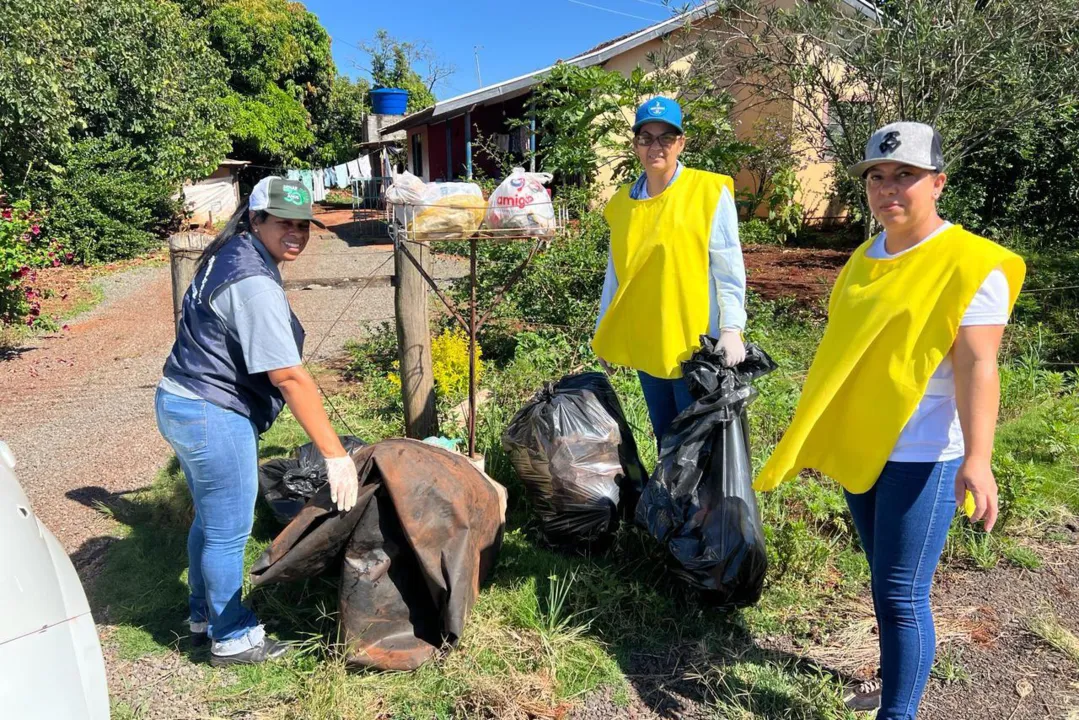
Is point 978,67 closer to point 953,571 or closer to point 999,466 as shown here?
point 999,466

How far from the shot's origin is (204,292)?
7.41 feet

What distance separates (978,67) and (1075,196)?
18.3 feet

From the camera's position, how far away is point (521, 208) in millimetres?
3047

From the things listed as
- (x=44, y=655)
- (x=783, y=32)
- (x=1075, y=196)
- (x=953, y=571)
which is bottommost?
(x=953, y=571)

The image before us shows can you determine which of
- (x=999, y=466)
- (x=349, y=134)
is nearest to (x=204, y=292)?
(x=999, y=466)

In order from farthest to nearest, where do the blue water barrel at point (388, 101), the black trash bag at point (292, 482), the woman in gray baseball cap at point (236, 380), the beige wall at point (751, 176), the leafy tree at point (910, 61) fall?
the blue water barrel at point (388, 101), the beige wall at point (751, 176), the leafy tree at point (910, 61), the black trash bag at point (292, 482), the woman in gray baseball cap at point (236, 380)

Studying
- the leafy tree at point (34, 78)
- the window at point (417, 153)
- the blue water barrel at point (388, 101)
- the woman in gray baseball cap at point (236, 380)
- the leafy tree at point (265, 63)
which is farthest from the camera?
the leafy tree at point (265, 63)

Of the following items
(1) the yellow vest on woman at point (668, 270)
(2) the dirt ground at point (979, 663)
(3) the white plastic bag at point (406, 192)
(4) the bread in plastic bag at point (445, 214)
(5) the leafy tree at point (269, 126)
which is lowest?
(2) the dirt ground at point (979, 663)

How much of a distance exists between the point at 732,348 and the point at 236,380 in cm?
169

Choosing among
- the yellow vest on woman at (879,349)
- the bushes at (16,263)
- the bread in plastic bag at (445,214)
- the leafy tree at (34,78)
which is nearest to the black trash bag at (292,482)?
the bread in plastic bag at (445,214)

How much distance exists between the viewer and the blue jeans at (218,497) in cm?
231

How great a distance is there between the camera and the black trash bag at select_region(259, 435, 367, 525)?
10.7 feet

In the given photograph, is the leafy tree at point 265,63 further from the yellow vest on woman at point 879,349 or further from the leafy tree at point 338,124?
the yellow vest on woman at point 879,349

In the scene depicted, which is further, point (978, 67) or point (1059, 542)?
point (978, 67)
